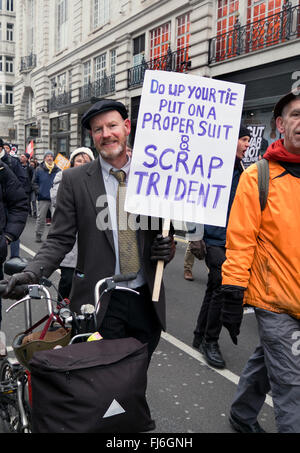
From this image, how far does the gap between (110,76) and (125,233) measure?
2154cm

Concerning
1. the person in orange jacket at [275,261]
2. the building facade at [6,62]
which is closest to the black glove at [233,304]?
the person in orange jacket at [275,261]

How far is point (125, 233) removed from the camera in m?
2.49

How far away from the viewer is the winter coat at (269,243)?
2361 mm

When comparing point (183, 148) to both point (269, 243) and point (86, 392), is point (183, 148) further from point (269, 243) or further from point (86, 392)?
point (86, 392)

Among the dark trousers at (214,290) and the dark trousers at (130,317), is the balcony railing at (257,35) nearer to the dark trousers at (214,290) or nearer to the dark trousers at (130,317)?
A: the dark trousers at (214,290)

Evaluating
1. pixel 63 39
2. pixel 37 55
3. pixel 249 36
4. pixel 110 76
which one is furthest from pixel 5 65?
pixel 249 36

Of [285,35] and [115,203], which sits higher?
[285,35]

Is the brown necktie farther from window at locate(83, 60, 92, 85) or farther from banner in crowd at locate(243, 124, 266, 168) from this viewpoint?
window at locate(83, 60, 92, 85)

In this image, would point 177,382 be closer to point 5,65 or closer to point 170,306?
point 170,306

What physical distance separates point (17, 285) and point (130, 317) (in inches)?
27.8

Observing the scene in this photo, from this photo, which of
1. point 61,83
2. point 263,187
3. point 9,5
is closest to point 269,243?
point 263,187

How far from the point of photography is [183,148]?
252cm

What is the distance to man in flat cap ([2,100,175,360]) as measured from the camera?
245 cm

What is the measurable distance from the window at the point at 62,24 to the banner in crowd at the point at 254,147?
2484 cm
